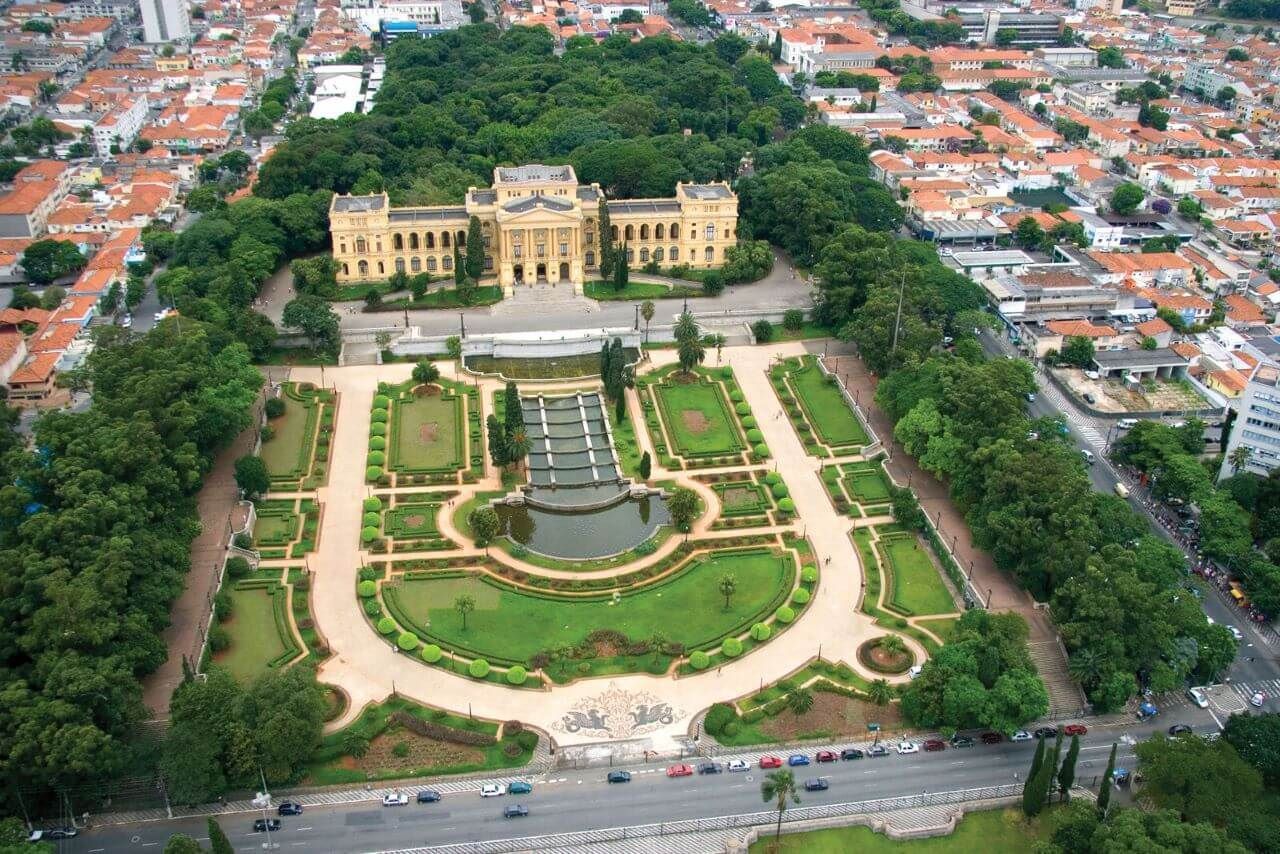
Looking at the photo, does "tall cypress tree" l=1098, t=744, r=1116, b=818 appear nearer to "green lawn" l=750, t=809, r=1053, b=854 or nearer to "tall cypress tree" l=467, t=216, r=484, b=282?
"green lawn" l=750, t=809, r=1053, b=854

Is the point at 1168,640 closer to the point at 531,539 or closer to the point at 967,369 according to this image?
the point at 967,369

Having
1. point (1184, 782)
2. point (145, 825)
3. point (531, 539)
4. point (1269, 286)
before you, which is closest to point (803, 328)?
point (531, 539)

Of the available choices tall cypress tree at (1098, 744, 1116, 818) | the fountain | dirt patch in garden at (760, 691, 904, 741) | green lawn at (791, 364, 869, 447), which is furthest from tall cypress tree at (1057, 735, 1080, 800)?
green lawn at (791, 364, 869, 447)

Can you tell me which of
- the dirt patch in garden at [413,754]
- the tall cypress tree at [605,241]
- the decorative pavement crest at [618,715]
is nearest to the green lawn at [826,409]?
the tall cypress tree at [605,241]

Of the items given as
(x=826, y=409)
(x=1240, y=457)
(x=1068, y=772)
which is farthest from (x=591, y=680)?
(x=1240, y=457)

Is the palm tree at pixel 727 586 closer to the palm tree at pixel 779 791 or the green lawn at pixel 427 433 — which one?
the palm tree at pixel 779 791
